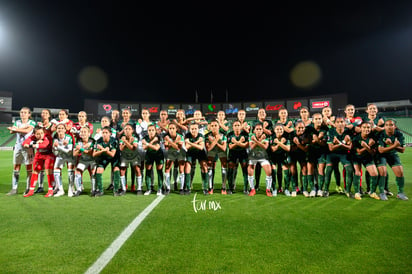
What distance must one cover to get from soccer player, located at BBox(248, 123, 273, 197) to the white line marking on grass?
9.27ft

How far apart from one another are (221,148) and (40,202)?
4.39 meters

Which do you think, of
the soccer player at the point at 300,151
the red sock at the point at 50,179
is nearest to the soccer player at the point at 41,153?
the red sock at the point at 50,179

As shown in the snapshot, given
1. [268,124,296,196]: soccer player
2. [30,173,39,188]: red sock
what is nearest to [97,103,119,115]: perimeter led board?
[30,173,39,188]: red sock

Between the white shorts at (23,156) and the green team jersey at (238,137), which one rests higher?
the green team jersey at (238,137)

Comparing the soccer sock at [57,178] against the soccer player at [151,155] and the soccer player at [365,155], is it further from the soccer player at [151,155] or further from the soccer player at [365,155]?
the soccer player at [365,155]

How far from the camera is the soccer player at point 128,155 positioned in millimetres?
6291

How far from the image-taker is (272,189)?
6.37m

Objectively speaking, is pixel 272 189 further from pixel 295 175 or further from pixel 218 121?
pixel 218 121

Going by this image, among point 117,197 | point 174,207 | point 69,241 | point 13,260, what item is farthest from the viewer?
point 117,197

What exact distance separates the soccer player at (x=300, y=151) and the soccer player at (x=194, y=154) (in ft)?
7.36

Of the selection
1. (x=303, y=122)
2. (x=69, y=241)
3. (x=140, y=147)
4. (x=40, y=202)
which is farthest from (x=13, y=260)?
(x=303, y=122)

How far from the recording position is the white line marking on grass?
8.38 feet

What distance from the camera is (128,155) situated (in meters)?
6.39

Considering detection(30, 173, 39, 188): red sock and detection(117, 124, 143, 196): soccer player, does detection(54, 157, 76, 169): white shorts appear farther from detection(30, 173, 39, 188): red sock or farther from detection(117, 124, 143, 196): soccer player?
detection(117, 124, 143, 196): soccer player
